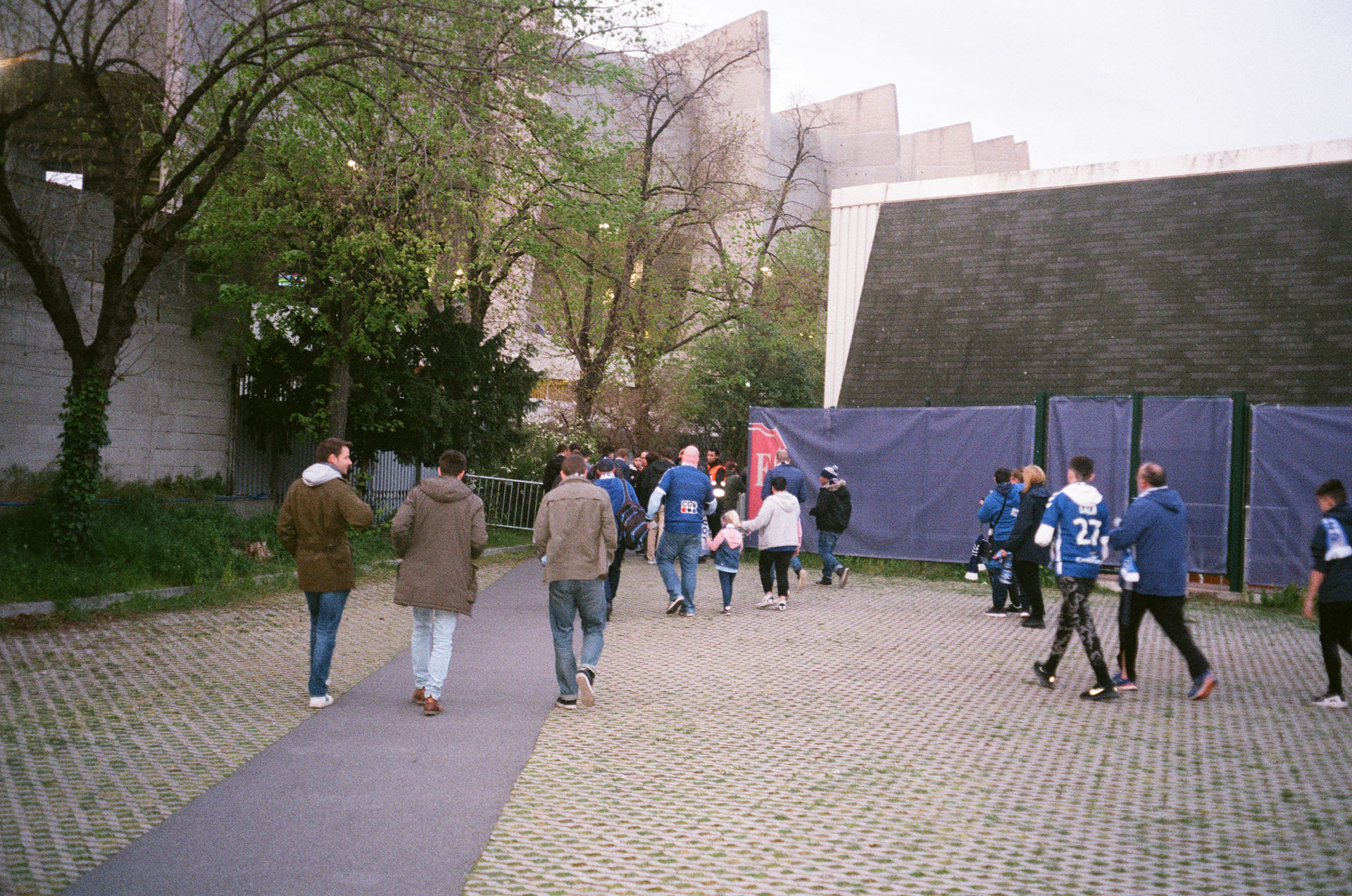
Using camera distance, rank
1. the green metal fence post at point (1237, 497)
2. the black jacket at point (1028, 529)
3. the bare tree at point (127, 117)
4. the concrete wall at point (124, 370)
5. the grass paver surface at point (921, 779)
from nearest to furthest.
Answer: the grass paver surface at point (921, 779) < the bare tree at point (127, 117) < the black jacket at point (1028, 529) < the concrete wall at point (124, 370) < the green metal fence post at point (1237, 497)

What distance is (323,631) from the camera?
7.66 m

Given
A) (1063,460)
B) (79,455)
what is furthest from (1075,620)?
(79,455)

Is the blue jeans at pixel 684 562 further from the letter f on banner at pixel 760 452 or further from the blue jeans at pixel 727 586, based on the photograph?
the letter f on banner at pixel 760 452

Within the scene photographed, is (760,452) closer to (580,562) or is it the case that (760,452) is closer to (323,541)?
(580,562)

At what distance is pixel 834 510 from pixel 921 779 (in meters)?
9.58

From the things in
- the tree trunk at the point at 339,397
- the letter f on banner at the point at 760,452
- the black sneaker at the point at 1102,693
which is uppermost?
the tree trunk at the point at 339,397

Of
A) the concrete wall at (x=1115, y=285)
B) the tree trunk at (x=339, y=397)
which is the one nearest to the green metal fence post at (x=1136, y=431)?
the concrete wall at (x=1115, y=285)

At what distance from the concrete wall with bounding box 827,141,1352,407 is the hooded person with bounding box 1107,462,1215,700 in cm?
969

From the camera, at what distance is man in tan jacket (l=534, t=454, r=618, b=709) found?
7754 millimetres

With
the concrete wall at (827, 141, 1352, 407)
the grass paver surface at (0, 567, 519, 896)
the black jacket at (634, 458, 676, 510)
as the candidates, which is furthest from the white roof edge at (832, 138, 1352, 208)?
the grass paver surface at (0, 567, 519, 896)

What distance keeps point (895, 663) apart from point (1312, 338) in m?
11.1

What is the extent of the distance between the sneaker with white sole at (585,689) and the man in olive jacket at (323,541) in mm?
1734

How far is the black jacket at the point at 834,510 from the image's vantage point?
51.3 ft

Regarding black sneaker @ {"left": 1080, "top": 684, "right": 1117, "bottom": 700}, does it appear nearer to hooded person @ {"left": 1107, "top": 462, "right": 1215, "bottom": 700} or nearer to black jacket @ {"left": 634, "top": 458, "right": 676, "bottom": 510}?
hooded person @ {"left": 1107, "top": 462, "right": 1215, "bottom": 700}
